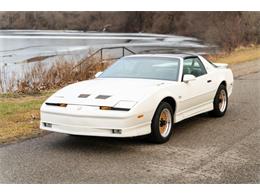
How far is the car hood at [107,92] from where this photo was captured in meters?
5.82

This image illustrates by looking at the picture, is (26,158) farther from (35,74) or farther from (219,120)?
(35,74)

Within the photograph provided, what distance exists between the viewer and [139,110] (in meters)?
5.70

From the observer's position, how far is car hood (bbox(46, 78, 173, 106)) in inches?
229

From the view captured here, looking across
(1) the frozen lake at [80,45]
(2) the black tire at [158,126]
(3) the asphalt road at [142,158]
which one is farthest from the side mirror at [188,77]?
(1) the frozen lake at [80,45]

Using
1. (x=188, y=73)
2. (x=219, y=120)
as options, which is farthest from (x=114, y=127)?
(x=219, y=120)

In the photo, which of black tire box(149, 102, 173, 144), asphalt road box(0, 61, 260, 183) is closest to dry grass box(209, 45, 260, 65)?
asphalt road box(0, 61, 260, 183)

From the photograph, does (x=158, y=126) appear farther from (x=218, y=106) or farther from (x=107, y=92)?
(x=218, y=106)

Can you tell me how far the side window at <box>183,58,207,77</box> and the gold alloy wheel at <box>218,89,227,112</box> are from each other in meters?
0.71

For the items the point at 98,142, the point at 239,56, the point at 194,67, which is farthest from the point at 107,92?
the point at 239,56

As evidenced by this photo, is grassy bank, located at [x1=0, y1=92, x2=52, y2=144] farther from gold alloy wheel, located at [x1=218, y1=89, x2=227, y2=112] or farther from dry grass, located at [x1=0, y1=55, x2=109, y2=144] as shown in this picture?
gold alloy wheel, located at [x1=218, y1=89, x2=227, y2=112]

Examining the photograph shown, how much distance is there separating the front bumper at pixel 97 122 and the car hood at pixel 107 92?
6.2 inches

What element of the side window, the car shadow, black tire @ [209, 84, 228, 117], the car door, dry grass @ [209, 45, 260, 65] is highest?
the side window

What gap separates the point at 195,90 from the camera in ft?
23.4

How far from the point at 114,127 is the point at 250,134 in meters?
2.37
